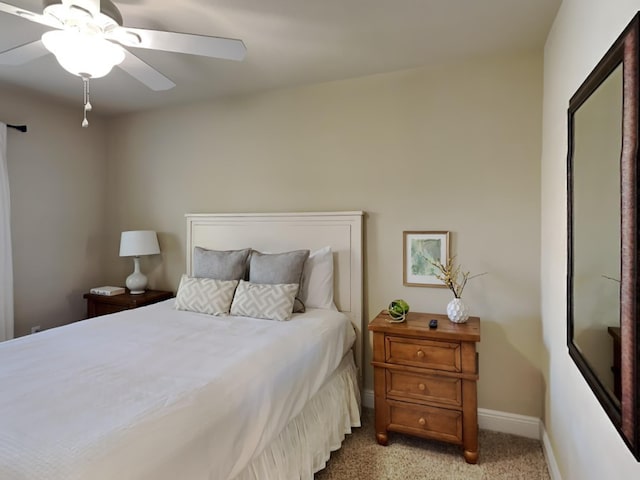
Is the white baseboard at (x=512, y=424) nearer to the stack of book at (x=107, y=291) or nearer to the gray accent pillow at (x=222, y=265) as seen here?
the gray accent pillow at (x=222, y=265)

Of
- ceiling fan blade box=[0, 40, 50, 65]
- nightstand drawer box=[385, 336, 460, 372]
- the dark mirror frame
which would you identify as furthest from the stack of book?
the dark mirror frame

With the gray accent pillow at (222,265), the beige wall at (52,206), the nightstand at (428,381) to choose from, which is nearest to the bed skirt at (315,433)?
the nightstand at (428,381)

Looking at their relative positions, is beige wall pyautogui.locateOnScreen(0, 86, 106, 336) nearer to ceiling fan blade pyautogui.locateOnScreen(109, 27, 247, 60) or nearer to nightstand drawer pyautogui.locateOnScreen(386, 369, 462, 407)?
ceiling fan blade pyautogui.locateOnScreen(109, 27, 247, 60)

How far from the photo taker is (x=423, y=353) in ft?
7.11

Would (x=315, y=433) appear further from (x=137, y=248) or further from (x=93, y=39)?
(x=137, y=248)

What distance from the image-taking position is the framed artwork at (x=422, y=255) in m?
2.57

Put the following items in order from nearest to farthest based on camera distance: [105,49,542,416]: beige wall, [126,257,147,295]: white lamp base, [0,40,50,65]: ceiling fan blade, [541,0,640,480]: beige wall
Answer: [541,0,640,480]: beige wall → [0,40,50,65]: ceiling fan blade → [105,49,542,416]: beige wall → [126,257,147,295]: white lamp base

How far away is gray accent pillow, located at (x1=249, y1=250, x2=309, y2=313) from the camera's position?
2.60m

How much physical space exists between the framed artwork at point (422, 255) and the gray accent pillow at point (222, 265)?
4.07 ft

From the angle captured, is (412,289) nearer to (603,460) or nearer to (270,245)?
(270,245)

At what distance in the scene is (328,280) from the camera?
273cm

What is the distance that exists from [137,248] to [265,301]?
5.31 ft

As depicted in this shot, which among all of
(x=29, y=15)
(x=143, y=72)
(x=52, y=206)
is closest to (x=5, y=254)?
(x=52, y=206)

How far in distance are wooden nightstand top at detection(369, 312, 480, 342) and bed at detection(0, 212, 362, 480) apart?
31 centimetres
